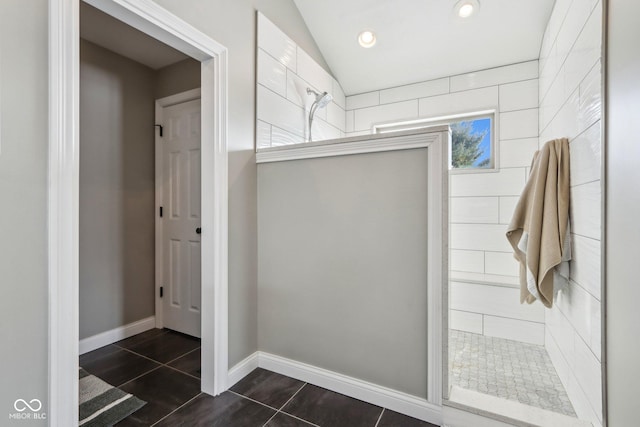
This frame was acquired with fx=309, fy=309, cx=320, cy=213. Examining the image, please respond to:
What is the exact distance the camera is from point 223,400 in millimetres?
1656

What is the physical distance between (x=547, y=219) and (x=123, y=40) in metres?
2.96

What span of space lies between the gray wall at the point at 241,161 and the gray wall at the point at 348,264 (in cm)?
8

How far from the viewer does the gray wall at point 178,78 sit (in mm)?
2531

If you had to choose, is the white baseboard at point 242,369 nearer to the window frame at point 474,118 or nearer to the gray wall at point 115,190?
the gray wall at point 115,190

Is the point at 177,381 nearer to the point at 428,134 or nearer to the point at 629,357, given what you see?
the point at 428,134

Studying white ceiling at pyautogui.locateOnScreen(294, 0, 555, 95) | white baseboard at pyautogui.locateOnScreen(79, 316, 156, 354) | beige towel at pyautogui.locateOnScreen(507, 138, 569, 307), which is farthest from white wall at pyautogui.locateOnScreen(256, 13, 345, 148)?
white baseboard at pyautogui.locateOnScreen(79, 316, 156, 354)

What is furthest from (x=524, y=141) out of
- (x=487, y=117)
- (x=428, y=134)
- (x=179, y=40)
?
(x=179, y=40)

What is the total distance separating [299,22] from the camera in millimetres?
2469

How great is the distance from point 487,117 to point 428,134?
1601 mm

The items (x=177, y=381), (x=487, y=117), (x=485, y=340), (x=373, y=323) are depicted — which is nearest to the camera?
(x=373, y=323)

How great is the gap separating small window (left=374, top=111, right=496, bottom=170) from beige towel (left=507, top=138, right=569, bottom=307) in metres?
1.08

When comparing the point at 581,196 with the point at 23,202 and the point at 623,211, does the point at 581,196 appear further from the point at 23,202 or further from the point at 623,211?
the point at 23,202

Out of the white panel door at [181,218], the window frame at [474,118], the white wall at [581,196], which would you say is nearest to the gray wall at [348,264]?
the white wall at [581,196]

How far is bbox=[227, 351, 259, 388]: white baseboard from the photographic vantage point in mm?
1789
